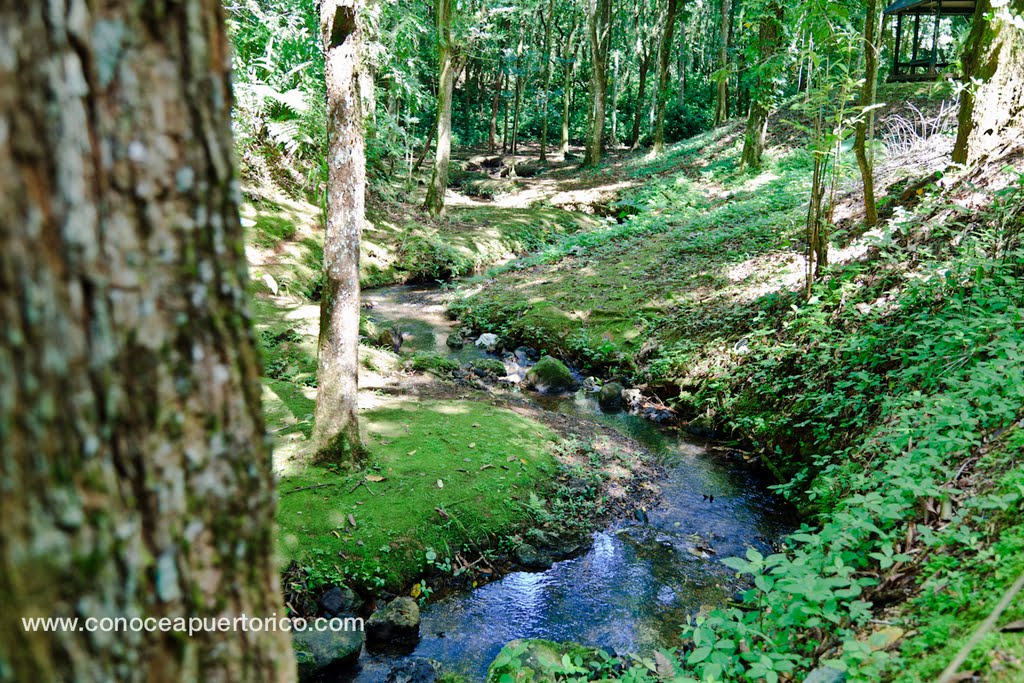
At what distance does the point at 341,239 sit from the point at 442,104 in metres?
13.6

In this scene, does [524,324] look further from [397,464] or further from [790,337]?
[397,464]

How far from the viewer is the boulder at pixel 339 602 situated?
405 cm

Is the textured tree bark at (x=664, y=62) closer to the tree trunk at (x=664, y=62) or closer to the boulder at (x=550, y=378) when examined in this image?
the tree trunk at (x=664, y=62)

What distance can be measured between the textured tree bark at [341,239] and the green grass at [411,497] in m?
0.39

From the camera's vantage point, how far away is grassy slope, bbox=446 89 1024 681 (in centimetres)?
278

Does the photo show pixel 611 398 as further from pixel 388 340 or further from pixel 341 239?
pixel 341 239

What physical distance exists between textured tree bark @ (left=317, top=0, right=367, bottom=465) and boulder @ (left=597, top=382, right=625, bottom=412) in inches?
160

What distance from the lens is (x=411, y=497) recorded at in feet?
16.4

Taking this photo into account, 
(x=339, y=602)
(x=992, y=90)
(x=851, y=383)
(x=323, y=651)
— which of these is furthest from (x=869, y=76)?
(x=323, y=651)

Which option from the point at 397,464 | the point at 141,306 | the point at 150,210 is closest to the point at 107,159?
the point at 150,210

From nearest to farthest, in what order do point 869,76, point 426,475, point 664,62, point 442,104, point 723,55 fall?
point 426,475 → point 869,76 → point 442,104 → point 664,62 → point 723,55

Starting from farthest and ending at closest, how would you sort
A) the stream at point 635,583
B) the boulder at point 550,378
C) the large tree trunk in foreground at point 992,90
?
the boulder at point 550,378, the large tree trunk in foreground at point 992,90, the stream at point 635,583

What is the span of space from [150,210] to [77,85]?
0.21 meters

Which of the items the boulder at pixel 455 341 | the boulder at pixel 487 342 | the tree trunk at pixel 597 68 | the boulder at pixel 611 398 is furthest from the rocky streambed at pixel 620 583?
the tree trunk at pixel 597 68
